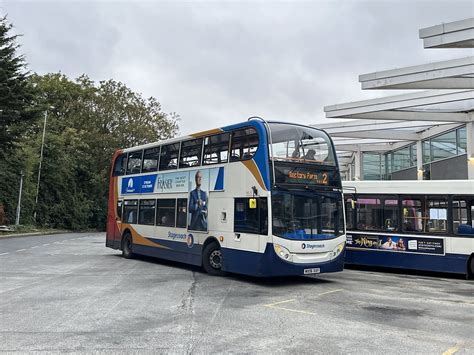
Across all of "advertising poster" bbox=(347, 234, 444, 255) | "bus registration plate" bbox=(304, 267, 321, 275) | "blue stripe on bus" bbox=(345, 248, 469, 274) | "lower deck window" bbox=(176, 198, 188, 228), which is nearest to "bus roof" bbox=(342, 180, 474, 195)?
"advertising poster" bbox=(347, 234, 444, 255)

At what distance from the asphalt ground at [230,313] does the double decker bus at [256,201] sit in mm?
670

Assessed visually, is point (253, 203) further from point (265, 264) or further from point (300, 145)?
point (300, 145)

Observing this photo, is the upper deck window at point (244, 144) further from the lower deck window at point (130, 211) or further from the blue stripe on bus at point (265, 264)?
the lower deck window at point (130, 211)

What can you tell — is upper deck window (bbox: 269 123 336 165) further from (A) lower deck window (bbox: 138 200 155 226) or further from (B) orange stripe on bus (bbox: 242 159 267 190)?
(A) lower deck window (bbox: 138 200 155 226)

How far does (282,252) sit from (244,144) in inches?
113

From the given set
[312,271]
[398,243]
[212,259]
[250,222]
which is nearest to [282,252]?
[312,271]

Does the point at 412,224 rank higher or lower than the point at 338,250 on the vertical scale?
higher

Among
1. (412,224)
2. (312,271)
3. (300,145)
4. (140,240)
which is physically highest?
(300,145)

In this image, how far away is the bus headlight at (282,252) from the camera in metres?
10.3

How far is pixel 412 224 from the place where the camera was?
1352cm

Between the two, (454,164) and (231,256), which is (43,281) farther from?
(454,164)

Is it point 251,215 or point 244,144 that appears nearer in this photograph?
point 251,215

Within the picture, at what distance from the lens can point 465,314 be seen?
311 inches

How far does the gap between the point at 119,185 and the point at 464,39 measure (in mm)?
13839
